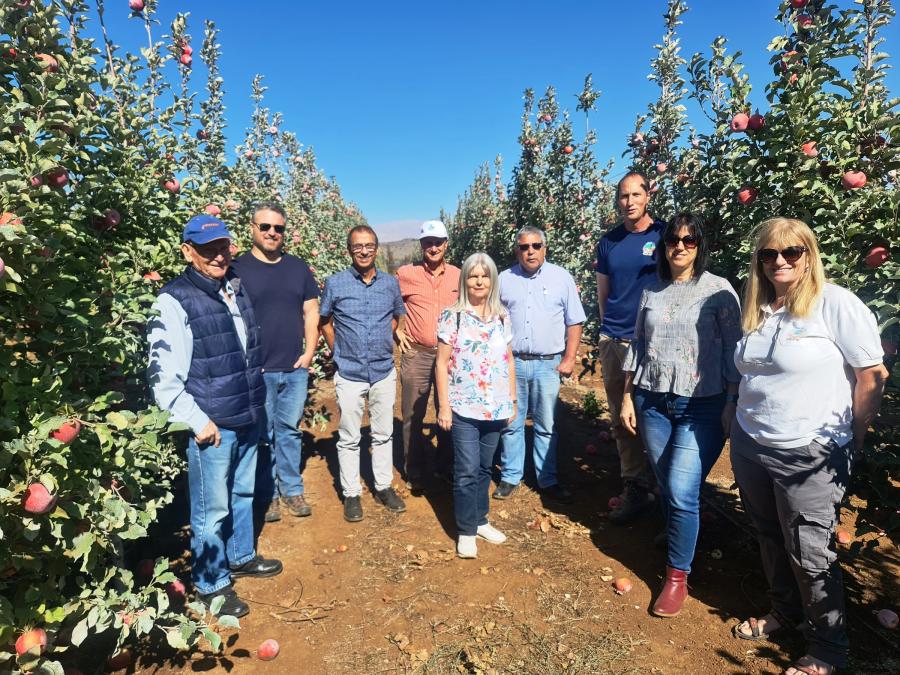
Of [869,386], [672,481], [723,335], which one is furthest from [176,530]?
[869,386]

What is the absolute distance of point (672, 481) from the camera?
282cm

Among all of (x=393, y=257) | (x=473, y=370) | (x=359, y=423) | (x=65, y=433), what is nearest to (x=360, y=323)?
(x=359, y=423)

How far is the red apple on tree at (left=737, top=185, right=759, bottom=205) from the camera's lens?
307 centimetres

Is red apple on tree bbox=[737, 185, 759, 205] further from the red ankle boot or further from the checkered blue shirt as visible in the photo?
the checkered blue shirt

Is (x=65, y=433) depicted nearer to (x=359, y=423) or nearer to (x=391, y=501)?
(x=359, y=423)

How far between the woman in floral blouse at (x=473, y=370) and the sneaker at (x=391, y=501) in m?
1.05

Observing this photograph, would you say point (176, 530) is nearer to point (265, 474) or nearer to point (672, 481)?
point (265, 474)

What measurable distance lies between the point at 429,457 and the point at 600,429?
210 centimetres

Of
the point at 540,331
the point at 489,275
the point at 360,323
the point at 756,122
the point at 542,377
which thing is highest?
the point at 756,122

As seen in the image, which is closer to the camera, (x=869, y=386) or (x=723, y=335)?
(x=869, y=386)

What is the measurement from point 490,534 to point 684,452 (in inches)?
63.8

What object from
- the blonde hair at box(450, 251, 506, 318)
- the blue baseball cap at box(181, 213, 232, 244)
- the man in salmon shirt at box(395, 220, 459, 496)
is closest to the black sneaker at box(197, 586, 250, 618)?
the man in salmon shirt at box(395, 220, 459, 496)

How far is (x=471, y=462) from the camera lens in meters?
3.39

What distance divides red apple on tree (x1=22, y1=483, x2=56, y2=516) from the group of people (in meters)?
0.92
